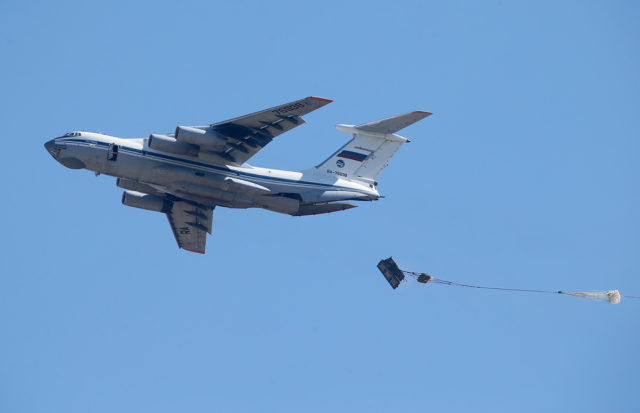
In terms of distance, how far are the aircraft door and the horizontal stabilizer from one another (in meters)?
5.61

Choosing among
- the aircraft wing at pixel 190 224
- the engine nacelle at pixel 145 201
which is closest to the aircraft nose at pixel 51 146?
the engine nacelle at pixel 145 201

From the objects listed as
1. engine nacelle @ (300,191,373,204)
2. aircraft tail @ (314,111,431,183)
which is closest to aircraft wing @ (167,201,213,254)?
engine nacelle @ (300,191,373,204)

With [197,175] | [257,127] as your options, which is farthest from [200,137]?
[257,127]

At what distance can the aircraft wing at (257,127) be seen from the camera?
20.4 meters

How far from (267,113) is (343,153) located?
2788 mm

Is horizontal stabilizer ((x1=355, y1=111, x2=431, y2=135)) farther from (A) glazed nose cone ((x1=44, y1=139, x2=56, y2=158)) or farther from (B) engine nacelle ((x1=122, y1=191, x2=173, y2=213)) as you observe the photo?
(A) glazed nose cone ((x1=44, y1=139, x2=56, y2=158))

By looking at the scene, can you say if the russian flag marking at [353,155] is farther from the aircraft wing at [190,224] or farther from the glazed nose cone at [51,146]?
the glazed nose cone at [51,146]

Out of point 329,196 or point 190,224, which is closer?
point 329,196

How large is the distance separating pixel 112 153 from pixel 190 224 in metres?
3.93

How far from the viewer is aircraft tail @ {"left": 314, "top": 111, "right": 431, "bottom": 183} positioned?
22.5 m

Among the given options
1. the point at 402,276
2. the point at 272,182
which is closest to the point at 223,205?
the point at 272,182

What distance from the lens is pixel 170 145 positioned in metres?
20.9

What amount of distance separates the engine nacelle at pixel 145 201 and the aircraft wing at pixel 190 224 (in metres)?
0.24

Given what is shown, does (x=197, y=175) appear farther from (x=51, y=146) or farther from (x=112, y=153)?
(x=51, y=146)
